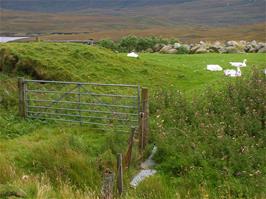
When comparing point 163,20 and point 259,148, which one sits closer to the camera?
point 259,148

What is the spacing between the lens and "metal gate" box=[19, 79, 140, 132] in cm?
1491

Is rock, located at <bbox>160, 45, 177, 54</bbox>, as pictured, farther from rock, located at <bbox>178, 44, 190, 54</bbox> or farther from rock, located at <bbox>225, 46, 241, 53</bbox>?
rock, located at <bbox>225, 46, 241, 53</bbox>

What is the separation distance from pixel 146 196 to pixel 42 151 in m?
2.84

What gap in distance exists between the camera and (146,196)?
35.2 feet

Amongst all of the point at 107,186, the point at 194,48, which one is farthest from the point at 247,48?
the point at 107,186

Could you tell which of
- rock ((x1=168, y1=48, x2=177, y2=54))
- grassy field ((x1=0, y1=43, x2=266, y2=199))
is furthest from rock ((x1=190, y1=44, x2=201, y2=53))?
grassy field ((x1=0, y1=43, x2=266, y2=199))

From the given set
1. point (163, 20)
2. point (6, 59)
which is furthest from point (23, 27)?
point (6, 59)

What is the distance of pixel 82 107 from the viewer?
1623cm

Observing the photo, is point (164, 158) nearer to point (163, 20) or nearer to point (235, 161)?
point (235, 161)

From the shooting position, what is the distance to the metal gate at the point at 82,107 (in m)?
14.9

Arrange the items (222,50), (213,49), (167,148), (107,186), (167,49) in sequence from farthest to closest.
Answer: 1. (213,49)
2. (167,49)
3. (222,50)
4. (167,148)
5. (107,186)

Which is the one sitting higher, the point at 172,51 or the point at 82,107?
the point at 172,51

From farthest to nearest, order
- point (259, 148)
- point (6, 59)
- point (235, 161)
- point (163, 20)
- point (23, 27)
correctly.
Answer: point (163, 20) → point (23, 27) → point (6, 59) → point (259, 148) → point (235, 161)

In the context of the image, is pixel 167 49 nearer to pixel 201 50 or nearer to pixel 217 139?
pixel 201 50
